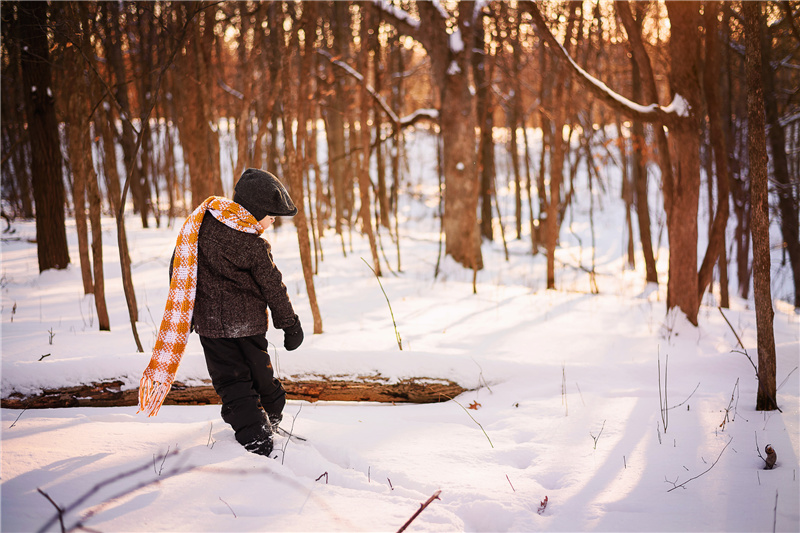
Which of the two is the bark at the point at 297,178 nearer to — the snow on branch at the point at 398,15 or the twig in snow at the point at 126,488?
the twig in snow at the point at 126,488

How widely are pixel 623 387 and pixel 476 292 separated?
12.7ft

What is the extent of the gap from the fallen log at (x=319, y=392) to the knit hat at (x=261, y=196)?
4.83ft

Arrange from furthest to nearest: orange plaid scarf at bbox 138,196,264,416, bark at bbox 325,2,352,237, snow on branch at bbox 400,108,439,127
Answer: bark at bbox 325,2,352,237 → snow on branch at bbox 400,108,439,127 → orange plaid scarf at bbox 138,196,264,416

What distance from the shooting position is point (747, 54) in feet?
9.96

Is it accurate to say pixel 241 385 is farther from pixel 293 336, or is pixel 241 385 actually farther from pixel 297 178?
A: pixel 297 178

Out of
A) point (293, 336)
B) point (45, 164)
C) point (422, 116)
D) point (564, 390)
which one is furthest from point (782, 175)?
point (45, 164)

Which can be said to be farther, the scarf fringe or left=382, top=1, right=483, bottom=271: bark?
left=382, top=1, right=483, bottom=271: bark

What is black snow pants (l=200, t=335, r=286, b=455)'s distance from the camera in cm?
256

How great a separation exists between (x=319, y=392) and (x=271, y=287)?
4.13ft

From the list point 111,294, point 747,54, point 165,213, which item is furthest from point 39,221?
point 165,213

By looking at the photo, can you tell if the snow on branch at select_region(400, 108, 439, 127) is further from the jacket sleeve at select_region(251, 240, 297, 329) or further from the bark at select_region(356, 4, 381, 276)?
the jacket sleeve at select_region(251, 240, 297, 329)

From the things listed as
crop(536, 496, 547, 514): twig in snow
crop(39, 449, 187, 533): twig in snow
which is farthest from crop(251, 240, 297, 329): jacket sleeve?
crop(536, 496, 547, 514): twig in snow

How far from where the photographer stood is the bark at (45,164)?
7.60 meters

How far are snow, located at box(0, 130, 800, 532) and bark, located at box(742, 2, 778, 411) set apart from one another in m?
0.26
